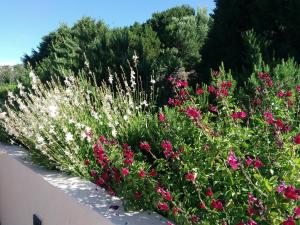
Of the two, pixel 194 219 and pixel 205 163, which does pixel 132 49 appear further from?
pixel 194 219

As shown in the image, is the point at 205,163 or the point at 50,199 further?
the point at 50,199

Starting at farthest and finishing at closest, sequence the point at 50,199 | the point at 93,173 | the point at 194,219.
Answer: the point at 50,199 → the point at 93,173 → the point at 194,219

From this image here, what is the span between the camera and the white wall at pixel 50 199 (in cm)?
275

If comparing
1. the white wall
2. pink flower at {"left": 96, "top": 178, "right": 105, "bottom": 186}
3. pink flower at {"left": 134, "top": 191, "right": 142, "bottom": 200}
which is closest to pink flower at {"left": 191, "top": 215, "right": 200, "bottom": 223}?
the white wall

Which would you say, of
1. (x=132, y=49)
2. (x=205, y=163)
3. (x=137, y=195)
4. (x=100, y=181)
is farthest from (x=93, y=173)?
(x=132, y=49)

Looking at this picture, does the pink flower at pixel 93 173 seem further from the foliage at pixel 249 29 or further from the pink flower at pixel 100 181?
the foliage at pixel 249 29

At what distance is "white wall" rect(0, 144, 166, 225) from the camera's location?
275cm

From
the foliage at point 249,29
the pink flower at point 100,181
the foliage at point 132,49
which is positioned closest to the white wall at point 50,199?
the pink flower at point 100,181

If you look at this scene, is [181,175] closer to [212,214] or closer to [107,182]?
[212,214]

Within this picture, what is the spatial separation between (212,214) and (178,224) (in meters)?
0.27

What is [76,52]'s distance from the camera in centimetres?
983

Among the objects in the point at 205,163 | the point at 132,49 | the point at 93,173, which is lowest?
the point at 93,173

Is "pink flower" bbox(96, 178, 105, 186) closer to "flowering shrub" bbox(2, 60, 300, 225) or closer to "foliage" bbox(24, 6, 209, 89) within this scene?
"flowering shrub" bbox(2, 60, 300, 225)

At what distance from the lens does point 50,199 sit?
12.1 ft
